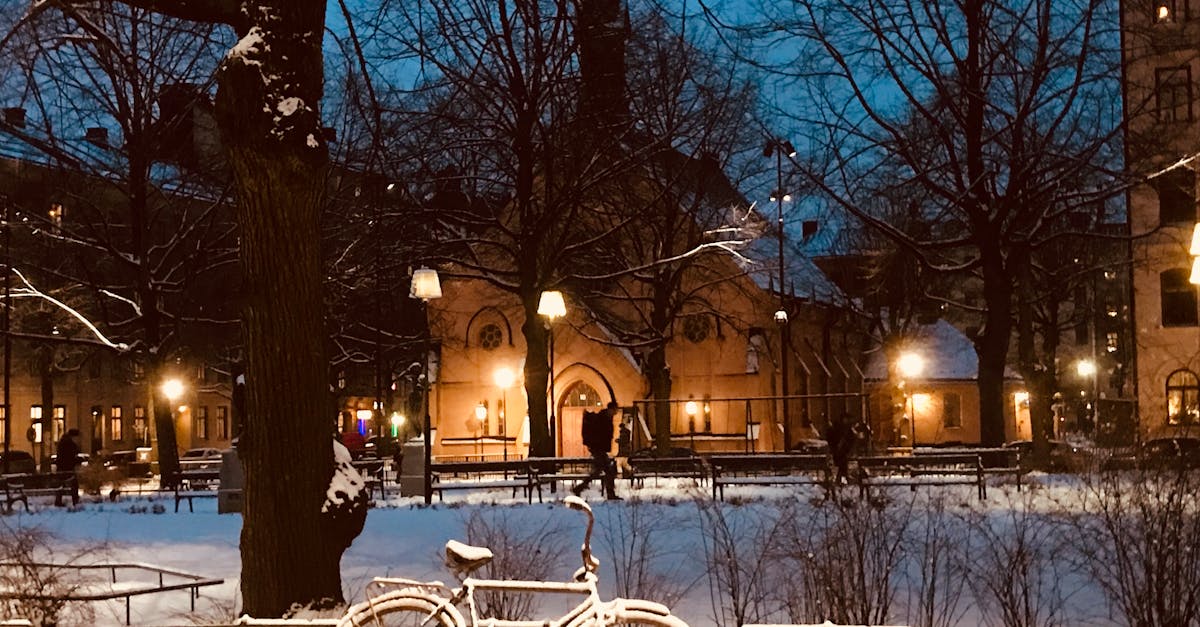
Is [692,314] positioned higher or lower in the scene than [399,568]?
higher

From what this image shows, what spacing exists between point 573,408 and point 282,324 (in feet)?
139

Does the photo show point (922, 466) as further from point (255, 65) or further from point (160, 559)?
point (255, 65)

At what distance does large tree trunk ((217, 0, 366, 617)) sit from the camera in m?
8.47

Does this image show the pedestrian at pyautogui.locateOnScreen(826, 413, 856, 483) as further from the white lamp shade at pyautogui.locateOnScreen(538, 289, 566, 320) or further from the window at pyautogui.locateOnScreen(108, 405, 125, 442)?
the window at pyautogui.locateOnScreen(108, 405, 125, 442)

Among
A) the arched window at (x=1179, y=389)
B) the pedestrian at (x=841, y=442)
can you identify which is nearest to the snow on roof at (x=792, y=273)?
the arched window at (x=1179, y=389)

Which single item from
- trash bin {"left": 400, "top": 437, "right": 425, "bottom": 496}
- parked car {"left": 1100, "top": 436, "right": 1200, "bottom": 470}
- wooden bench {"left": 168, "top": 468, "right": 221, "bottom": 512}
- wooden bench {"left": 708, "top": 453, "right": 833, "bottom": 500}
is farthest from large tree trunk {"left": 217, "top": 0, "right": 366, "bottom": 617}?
wooden bench {"left": 708, "top": 453, "right": 833, "bottom": 500}

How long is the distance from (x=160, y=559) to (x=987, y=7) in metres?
20.0

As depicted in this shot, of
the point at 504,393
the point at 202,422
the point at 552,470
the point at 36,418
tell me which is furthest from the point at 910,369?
the point at 202,422

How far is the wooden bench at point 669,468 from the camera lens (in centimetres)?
2875

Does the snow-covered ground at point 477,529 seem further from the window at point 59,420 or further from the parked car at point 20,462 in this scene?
the window at point 59,420

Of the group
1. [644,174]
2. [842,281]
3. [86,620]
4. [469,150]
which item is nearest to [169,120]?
[469,150]

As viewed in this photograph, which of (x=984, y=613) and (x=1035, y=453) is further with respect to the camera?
(x=1035, y=453)

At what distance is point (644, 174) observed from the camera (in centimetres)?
3888

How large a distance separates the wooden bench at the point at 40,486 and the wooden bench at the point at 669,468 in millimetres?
12480
